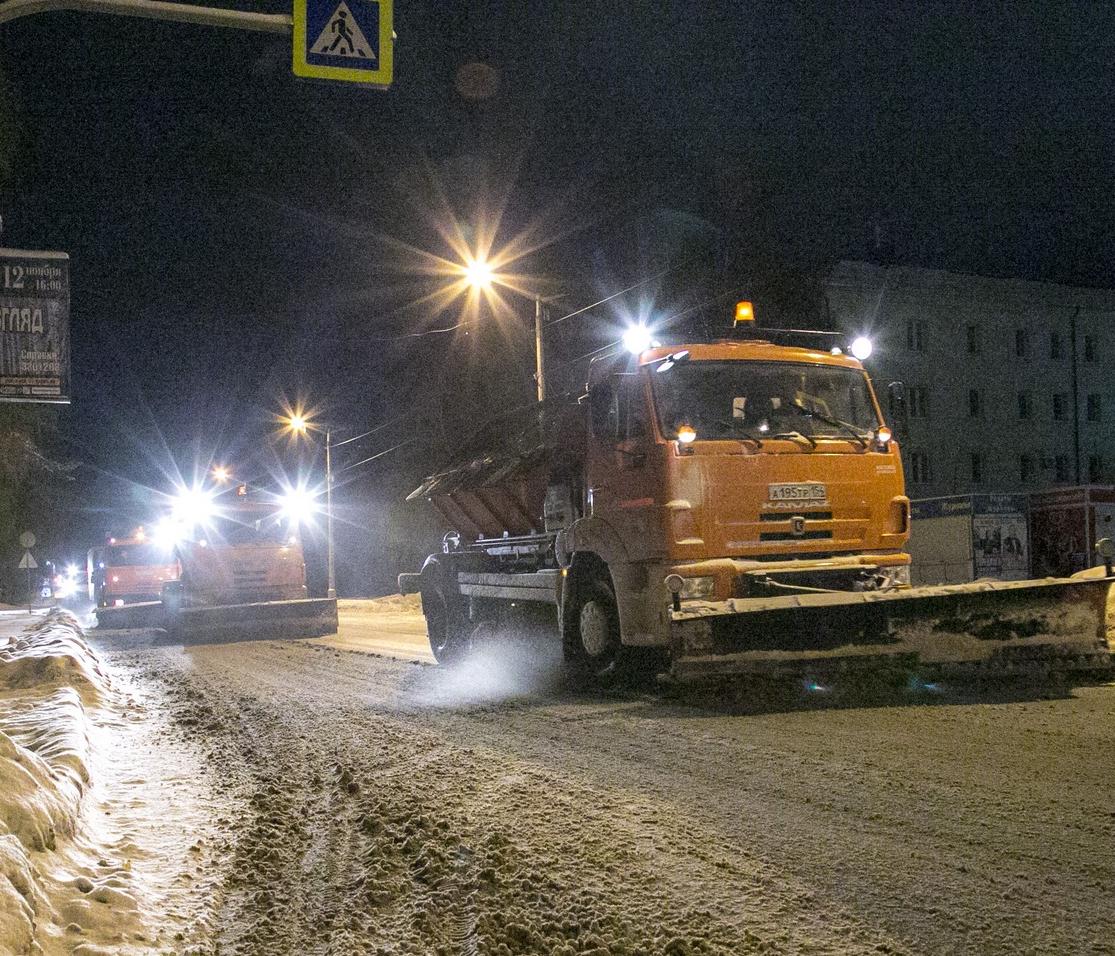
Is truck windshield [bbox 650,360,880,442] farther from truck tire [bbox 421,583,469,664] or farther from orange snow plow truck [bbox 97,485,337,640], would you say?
orange snow plow truck [bbox 97,485,337,640]

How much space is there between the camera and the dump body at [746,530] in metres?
7.92

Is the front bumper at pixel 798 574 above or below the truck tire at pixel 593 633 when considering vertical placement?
above

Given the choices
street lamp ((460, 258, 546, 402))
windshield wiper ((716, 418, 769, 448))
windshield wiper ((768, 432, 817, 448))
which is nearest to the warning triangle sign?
windshield wiper ((716, 418, 769, 448))

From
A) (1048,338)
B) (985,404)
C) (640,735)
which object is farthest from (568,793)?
(1048,338)

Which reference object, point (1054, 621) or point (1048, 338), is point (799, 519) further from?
point (1048, 338)

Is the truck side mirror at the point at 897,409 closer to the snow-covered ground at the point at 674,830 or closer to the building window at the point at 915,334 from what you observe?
the snow-covered ground at the point at 674,830

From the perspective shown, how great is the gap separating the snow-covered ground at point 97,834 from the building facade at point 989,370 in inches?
1463

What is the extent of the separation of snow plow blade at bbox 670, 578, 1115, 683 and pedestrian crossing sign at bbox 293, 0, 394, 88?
479cm

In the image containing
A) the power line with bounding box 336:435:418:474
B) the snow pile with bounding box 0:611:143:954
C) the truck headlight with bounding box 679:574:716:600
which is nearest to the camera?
the snow pile with bounding box 0:611:143:954

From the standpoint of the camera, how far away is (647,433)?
8664mm

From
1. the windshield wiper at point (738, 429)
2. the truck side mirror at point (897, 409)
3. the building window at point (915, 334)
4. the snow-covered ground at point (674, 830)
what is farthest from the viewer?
the building window at point (915, 334)

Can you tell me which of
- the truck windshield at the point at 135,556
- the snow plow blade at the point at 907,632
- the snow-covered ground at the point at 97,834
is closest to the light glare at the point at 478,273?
the snow-covered ground at the point at 97,834

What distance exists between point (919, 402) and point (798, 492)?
126 ft

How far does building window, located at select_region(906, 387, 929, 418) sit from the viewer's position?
4412cm
